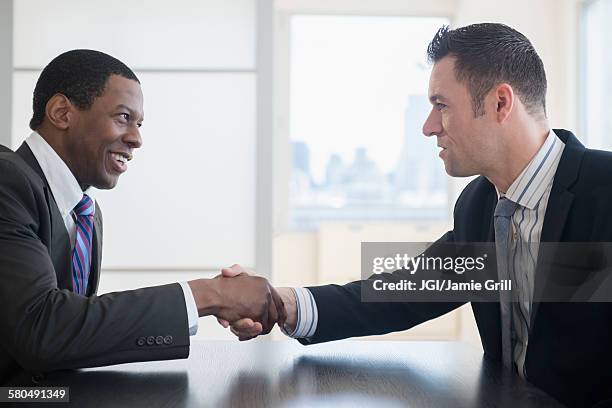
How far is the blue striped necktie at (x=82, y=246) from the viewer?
4.98 feet

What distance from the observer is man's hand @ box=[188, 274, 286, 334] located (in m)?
1.44

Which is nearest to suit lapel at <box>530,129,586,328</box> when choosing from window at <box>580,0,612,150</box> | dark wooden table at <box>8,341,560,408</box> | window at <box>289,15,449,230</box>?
dark wooden table at <box>8,341,560,408</box>

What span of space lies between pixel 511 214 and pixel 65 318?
104cm

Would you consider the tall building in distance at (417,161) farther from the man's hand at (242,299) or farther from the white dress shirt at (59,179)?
the white dress shirt at (59,179)

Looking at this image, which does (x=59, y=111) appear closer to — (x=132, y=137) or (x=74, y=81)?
(x=74, y=81)

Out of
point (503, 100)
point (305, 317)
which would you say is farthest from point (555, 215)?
point (305, 317)

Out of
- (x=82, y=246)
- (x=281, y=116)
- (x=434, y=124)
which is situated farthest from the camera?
(x=281, y=116)

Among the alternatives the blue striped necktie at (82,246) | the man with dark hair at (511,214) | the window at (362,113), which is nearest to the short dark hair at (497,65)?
the man with dark hair at (511,214)

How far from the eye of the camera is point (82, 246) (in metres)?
1.54

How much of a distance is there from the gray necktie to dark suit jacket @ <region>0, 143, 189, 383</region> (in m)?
0.75

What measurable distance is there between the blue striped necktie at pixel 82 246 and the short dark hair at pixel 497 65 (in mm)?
1006

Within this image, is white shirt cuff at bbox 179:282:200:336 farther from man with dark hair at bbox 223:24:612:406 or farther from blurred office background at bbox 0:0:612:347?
blurred office background at bbox 0:0:612:347

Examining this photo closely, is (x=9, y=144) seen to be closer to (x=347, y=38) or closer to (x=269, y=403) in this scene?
(x=269, y=403)

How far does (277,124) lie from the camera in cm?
512
